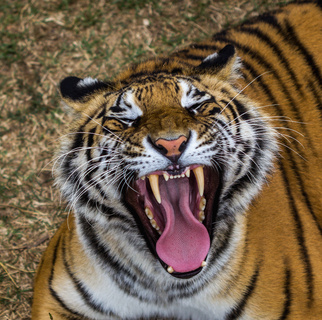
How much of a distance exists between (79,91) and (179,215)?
49 cm

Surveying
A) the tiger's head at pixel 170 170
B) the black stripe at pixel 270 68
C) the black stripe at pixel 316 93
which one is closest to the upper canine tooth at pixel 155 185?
the tiger's head at pixel 170 170

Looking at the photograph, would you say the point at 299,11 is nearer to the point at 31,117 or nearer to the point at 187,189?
the point at 187,189

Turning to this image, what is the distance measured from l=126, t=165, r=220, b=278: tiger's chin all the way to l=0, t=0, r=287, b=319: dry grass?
36.3 inches

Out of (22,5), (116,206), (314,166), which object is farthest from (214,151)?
(22,5)

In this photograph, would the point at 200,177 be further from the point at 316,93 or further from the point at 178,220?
the point at 316,93

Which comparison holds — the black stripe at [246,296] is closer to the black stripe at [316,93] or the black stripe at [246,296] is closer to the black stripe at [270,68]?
the black stripe at [270,68]

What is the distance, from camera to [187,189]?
52.9 inches

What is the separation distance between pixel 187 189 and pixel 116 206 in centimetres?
21

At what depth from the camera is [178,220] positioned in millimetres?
1357

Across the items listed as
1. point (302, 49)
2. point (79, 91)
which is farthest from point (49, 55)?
point (302, 49)

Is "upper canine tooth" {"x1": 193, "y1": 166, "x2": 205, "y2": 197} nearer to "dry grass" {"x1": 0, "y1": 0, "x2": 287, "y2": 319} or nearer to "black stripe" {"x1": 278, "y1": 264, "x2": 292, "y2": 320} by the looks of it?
"black stripe" {"x1": 278, "y1": 264, "x2": 292, "y2": 320}

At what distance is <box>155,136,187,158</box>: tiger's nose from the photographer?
1133 millimetres

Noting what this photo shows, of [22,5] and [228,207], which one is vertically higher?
[22,5]

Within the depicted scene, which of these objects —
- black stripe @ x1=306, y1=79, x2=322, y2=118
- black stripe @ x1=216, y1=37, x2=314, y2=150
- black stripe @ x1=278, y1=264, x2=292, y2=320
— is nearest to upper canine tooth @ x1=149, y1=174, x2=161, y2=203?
black stripe @ x1=278, y1=264, x2=292, y2=320
